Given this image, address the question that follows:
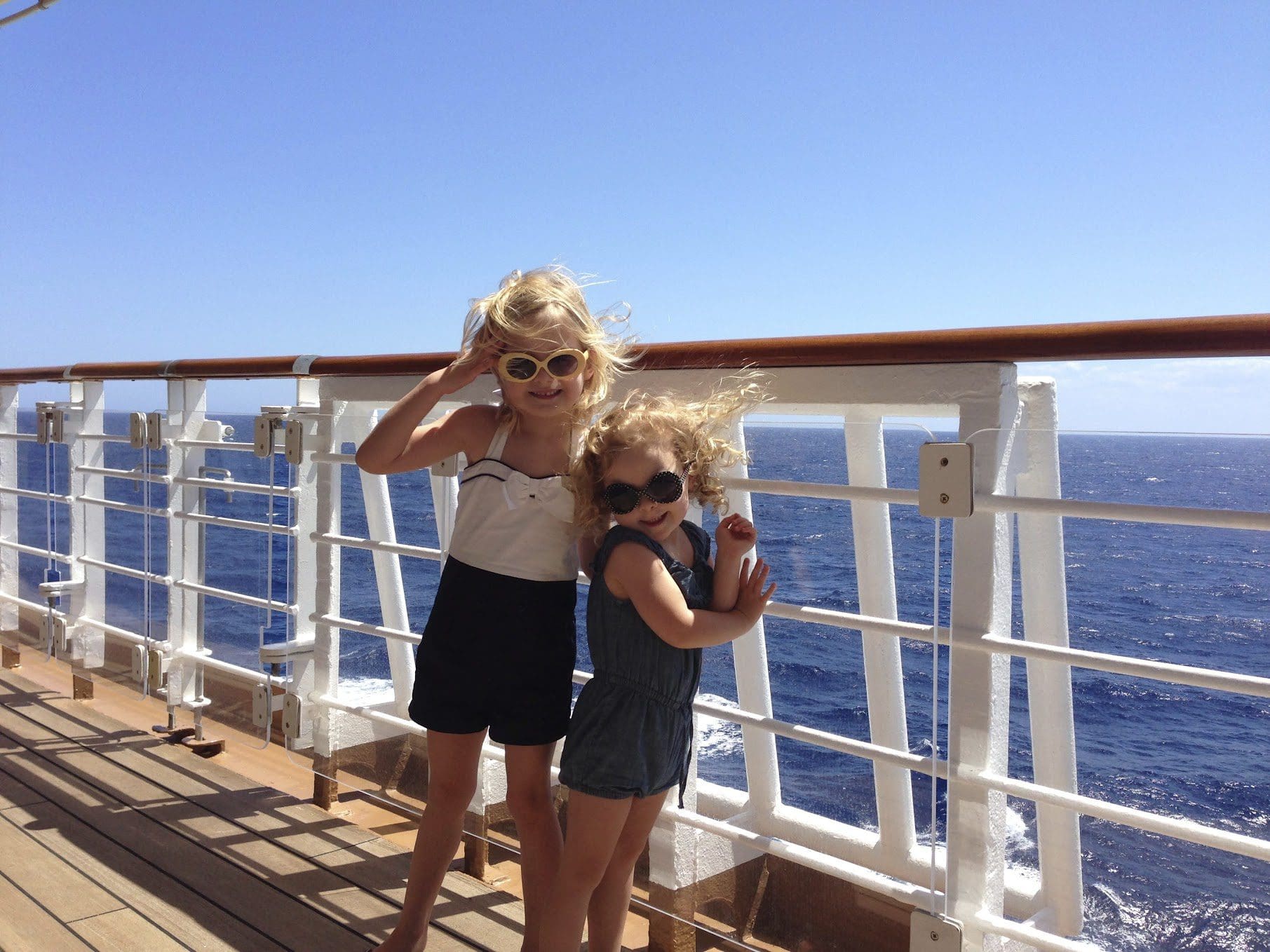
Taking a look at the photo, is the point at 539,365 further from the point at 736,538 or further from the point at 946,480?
the point at 946,480

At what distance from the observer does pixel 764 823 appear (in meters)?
1.50

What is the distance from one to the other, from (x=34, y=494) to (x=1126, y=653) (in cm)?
324

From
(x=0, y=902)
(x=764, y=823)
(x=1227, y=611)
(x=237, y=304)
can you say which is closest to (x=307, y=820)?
(x=0, y=902)

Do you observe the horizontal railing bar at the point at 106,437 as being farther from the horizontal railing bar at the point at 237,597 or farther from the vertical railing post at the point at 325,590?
the vertical railing post at the point at 325,590

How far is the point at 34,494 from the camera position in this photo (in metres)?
3.23

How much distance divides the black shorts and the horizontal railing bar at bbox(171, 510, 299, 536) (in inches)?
36.5

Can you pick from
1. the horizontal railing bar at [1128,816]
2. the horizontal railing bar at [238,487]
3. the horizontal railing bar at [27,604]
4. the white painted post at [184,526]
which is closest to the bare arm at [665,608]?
the horizontal railing bar at [1128,816]

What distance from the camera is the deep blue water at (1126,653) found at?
101 centimetres

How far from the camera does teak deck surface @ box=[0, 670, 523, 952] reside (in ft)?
5.38

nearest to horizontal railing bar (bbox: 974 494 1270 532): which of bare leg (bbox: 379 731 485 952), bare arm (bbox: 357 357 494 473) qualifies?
bare arm (bbox: 357 357 494 473)

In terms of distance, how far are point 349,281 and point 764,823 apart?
249ft

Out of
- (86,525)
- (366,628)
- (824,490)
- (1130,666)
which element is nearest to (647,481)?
(824,490)

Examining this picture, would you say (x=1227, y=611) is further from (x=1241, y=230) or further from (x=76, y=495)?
(x=1241, y=230)

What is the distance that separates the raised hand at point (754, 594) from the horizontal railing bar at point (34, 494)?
2.53 metres
